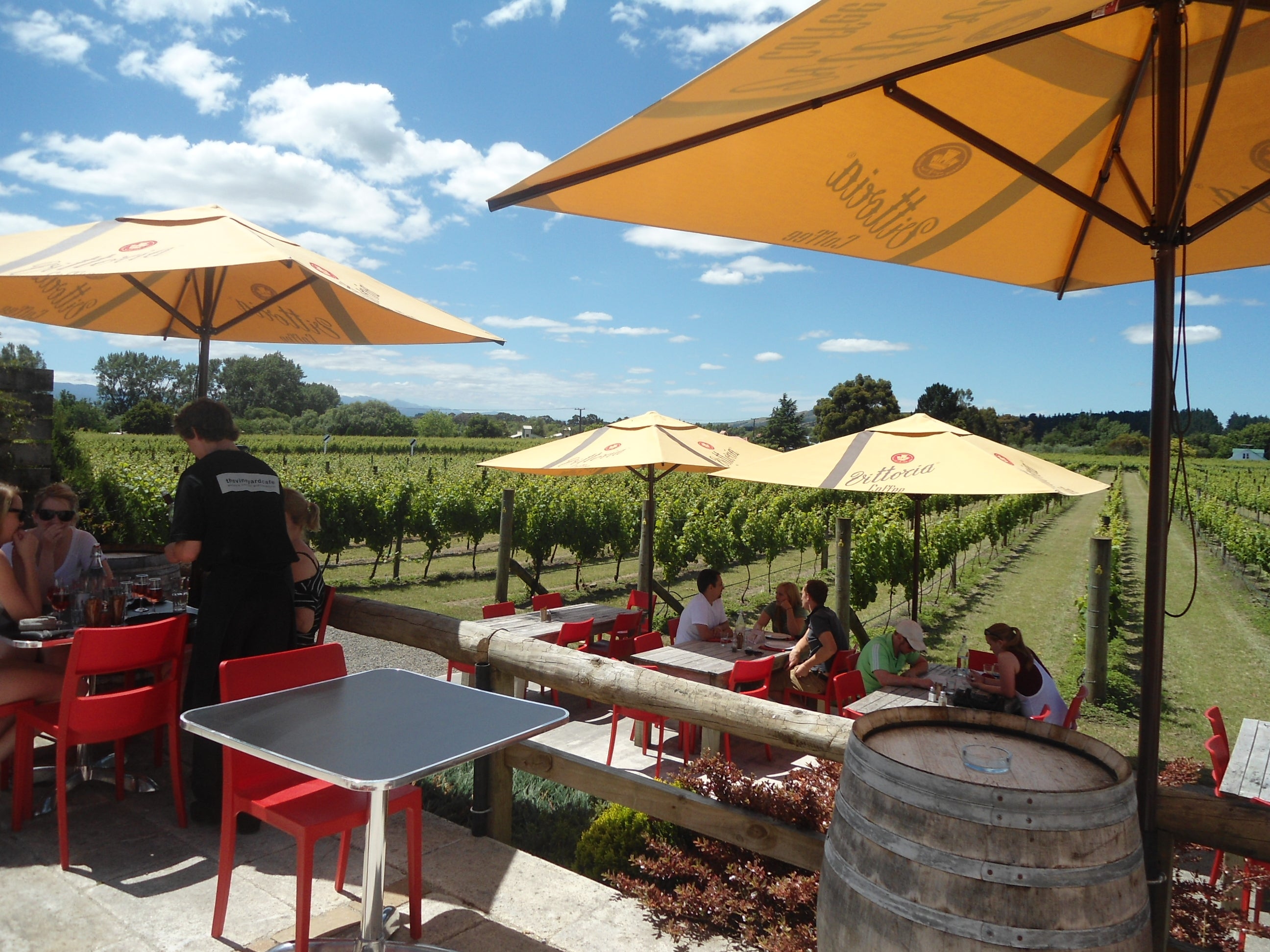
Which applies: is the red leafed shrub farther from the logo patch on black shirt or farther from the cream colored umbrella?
the cream colored umbrella

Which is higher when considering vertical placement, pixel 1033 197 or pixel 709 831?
pixel 1033 197

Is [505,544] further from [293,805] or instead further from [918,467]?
[293,805]

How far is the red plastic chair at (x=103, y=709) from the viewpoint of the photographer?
278 centimetres

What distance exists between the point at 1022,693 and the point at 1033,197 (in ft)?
9.52

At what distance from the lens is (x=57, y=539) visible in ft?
12.6

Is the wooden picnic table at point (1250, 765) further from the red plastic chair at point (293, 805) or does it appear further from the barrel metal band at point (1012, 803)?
the red plastic chair at point (293, 805)

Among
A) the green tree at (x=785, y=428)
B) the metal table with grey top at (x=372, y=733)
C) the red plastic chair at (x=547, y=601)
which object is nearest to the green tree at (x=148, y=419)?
the green tree at (x=785, y=428)

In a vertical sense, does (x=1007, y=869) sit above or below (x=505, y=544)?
above

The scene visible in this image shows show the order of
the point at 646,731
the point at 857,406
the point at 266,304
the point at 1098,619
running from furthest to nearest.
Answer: the point at 857,406, the point at 1098,619, the point at 646,731, the point at 266,304

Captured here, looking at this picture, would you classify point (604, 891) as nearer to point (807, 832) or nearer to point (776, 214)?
point (807, 832)

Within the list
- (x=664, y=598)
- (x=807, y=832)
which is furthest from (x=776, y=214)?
(x=664, y=598)

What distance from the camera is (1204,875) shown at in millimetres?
4164

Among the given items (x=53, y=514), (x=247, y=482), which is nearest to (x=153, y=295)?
(x=53, y=514)

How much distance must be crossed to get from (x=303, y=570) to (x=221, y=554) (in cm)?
45
